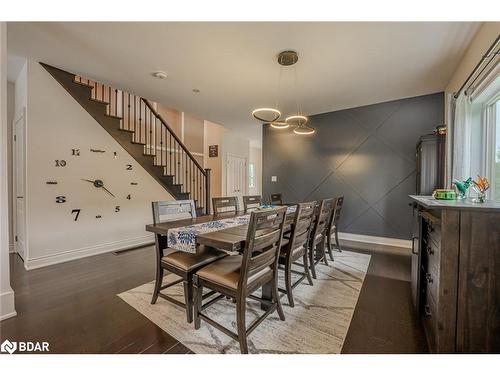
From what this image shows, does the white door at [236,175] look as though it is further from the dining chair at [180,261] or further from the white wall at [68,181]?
the dining chair at [180,261]

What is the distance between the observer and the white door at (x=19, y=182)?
306 centimetres

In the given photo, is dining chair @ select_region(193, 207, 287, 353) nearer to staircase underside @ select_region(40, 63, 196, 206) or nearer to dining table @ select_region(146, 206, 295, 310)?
dining table @ select_region(146, 206, 295, 310)

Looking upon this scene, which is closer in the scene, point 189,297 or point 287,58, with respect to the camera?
point 189,297

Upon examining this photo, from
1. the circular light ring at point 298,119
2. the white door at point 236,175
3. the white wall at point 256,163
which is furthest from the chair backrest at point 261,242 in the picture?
the white wall at point 256,163

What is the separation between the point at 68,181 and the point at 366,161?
16.6 feet

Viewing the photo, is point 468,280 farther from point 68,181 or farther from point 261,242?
point 68,181

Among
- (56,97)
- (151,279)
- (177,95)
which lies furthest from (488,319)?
(56,97)

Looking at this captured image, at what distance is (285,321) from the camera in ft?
6.07

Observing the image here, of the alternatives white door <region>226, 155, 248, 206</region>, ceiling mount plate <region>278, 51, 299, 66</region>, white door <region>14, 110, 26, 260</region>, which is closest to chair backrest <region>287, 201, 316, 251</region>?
ceiling mount plate <region>278, 51, 299, 66</region>

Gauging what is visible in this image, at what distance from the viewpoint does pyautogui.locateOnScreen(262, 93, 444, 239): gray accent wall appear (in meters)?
4.04

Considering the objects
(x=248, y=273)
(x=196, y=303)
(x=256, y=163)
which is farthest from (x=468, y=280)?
(x=256, y=163)
